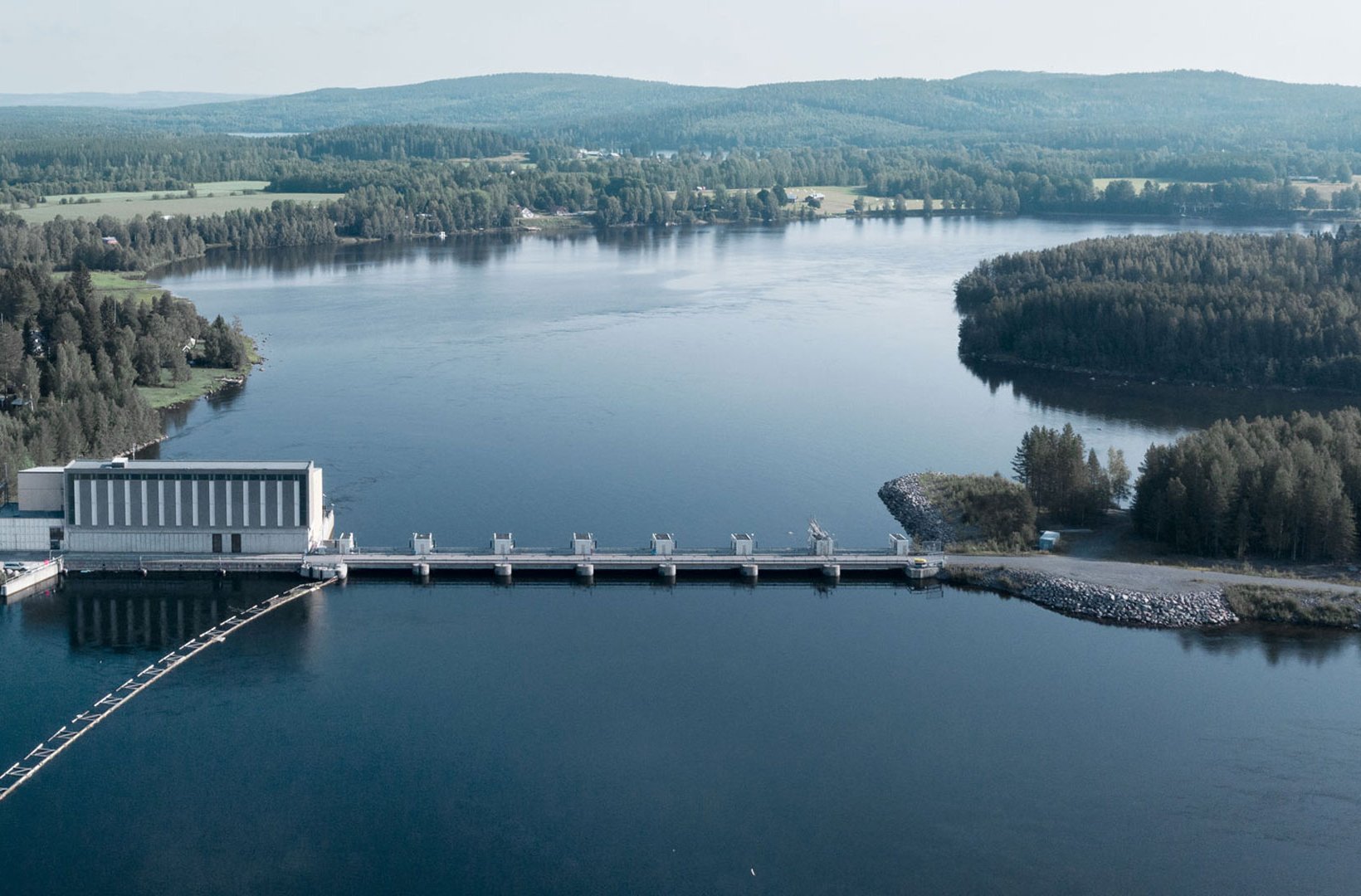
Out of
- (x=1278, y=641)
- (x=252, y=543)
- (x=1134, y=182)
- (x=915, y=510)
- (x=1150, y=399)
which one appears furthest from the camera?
(x=1134, y=182)

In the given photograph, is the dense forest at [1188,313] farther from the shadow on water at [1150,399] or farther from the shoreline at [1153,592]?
the shoreline at [1153,592]

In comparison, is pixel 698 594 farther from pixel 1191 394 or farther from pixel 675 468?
pixel 1191 394

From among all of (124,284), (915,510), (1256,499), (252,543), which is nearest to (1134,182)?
(124,284)

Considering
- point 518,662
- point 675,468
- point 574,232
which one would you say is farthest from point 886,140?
point 518,662

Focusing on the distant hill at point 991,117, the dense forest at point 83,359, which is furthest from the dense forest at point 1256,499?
Result: the distant hill at point 991,117

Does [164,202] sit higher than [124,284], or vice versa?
[164,202]

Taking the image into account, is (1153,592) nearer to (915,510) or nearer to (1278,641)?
(1278,641)
